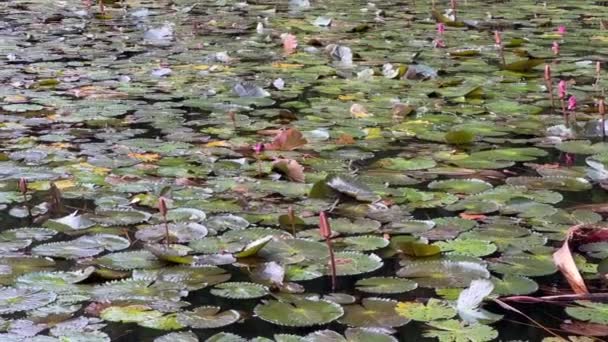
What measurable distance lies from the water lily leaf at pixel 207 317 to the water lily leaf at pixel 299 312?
4 centimetres

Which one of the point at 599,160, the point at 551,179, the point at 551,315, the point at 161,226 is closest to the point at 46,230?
the point at 161,226

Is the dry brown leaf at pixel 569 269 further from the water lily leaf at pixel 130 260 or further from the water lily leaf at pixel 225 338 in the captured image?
the water lily leaf at pixel 130 260

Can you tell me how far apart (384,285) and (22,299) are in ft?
1.91

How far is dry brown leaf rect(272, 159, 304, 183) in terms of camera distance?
1924mm

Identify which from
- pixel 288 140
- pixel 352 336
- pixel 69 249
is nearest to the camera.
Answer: pixel 352 336

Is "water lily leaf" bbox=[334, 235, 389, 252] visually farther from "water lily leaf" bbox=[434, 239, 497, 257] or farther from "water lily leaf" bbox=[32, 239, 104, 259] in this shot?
"water lily leaf" bbox=[32, 239, 104, 259]

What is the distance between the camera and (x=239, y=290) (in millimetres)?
1348

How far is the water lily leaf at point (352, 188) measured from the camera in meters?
1.78

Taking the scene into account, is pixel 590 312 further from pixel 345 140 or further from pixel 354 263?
pixel 345 140

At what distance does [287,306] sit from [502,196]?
70 centimetres

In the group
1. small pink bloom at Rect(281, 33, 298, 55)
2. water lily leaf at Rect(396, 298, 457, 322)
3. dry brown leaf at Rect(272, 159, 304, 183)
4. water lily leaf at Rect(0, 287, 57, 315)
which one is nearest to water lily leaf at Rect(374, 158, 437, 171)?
dry brown leaf at Rect(272, 159, 304, 183)

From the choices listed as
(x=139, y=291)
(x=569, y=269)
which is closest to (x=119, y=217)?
(x=139, y=291)

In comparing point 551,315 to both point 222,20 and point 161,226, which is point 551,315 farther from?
point 222,20

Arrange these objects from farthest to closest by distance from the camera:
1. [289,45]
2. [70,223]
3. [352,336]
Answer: [289,45] < [70,223] < [352,336]
